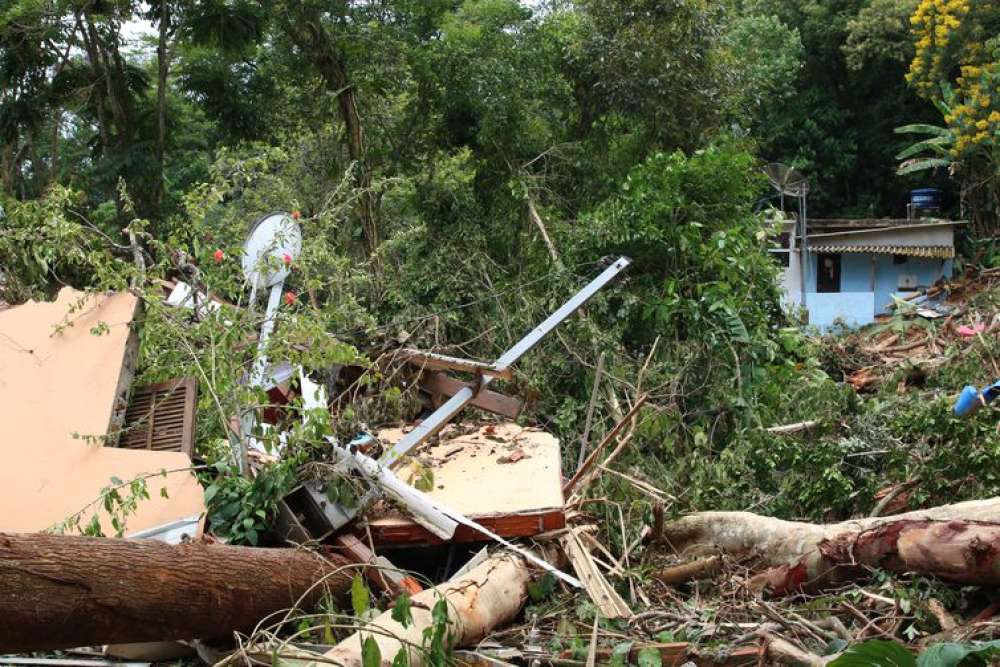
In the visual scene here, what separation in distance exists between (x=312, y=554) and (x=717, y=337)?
436cm

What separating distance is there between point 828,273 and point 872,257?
97 cm

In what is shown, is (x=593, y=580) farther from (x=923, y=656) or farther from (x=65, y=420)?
(x=65, y=420)

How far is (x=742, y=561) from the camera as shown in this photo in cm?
437

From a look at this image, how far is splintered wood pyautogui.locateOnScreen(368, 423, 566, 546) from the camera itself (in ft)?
13.3

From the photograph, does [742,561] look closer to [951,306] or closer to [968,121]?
[951,306]

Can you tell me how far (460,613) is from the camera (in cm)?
338

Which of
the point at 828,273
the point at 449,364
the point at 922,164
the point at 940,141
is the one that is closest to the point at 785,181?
the point at 940,141

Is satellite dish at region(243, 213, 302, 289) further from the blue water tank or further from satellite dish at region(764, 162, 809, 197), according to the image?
the blue water tank

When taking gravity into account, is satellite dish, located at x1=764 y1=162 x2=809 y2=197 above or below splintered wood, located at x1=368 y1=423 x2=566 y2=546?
above

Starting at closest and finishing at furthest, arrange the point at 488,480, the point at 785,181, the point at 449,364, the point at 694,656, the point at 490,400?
the point at 694,656, the point at 488,480, the point at 490,400, the point at 449,364, the point at 785,181

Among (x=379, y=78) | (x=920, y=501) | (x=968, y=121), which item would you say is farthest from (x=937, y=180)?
(x=920, y=501)

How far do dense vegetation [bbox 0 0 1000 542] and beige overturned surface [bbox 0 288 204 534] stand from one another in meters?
0.40

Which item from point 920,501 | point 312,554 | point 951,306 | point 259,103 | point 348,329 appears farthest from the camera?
point 951,306

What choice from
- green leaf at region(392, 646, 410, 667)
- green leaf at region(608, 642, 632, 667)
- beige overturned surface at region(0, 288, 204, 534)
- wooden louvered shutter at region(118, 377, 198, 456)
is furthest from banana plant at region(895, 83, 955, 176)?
green leaf at region(392, 646, 410, 667)
